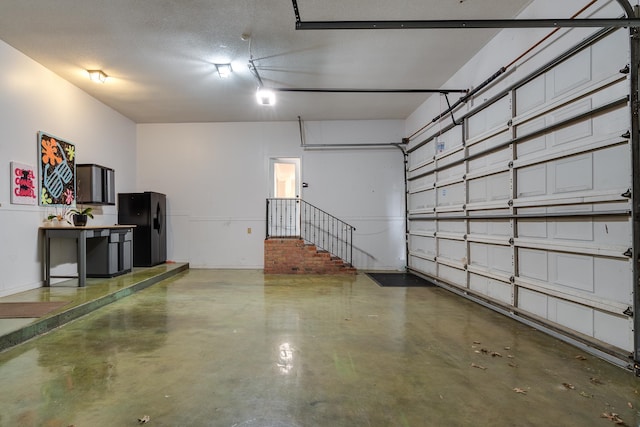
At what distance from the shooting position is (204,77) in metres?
5.48

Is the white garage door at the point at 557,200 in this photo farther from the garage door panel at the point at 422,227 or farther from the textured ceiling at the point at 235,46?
the textured ceiling at the point at 235,46

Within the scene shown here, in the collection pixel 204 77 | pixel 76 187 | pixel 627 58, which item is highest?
pixel 204 77

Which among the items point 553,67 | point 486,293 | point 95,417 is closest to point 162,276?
point 95,417

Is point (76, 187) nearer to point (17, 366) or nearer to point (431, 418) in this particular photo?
point (17, 366)

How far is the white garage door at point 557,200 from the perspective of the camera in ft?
8.65

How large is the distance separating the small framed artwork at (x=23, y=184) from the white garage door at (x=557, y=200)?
6591 millimetres

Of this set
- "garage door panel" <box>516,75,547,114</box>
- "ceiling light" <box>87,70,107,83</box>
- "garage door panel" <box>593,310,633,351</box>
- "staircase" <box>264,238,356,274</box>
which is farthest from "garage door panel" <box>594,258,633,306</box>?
"ceiling light" <box>87,70,107,83</box>

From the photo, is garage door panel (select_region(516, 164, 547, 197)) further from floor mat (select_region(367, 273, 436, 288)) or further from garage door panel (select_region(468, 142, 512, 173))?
floor mat (select_region(367, 273, 436, 288))

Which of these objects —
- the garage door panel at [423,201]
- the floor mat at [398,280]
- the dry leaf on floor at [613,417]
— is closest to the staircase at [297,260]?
the floor mat at [398,280]

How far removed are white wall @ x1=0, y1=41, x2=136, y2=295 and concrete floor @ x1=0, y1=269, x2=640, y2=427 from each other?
5.69ft

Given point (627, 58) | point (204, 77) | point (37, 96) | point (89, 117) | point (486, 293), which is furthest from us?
point (89, 117)

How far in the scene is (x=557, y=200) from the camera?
319 cm

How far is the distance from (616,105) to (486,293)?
108 inches

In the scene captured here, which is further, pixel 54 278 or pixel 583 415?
pixel 54 278
